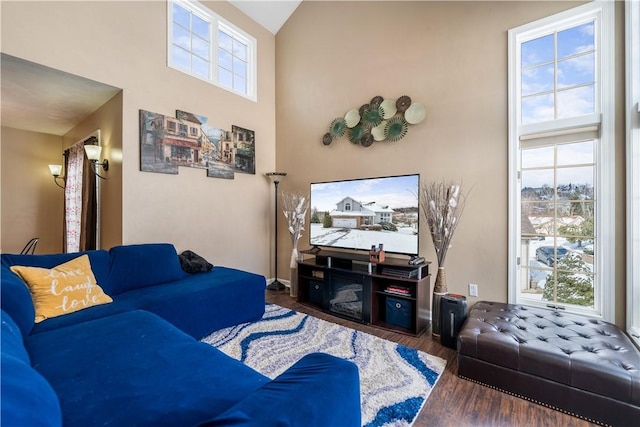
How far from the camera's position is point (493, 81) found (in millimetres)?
2621

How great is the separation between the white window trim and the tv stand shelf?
144 centimetres

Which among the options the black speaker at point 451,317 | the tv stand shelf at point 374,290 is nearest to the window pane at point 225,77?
the tv stand shelf at point 374,290

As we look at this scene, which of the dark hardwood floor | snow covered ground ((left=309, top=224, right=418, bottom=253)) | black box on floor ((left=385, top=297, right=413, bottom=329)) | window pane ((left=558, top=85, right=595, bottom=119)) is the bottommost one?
the dark hardwood floor

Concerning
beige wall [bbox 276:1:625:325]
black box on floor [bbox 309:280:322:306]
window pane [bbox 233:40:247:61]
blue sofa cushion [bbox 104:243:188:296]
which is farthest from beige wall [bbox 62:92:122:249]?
beige wall [bbox 276:1:625:325]

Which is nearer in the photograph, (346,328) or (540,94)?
(540,94)

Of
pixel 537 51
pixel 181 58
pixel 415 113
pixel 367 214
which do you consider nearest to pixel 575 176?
pixel 537 51

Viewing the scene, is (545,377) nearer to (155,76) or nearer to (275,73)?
(155,76)

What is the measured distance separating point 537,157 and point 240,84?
3.84m

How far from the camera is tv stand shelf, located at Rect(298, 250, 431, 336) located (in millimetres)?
2621

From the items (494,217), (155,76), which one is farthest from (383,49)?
(155,76)

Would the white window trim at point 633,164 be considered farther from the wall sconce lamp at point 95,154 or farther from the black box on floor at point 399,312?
the wall sconce lamp at point 95,154

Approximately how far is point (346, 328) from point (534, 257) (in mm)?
1918

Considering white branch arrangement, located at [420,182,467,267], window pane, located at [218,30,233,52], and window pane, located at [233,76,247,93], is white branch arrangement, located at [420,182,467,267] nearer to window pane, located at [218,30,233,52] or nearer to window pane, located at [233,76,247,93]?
window pane, located at [233,76,247,93]

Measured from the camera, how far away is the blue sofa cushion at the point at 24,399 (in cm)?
52
